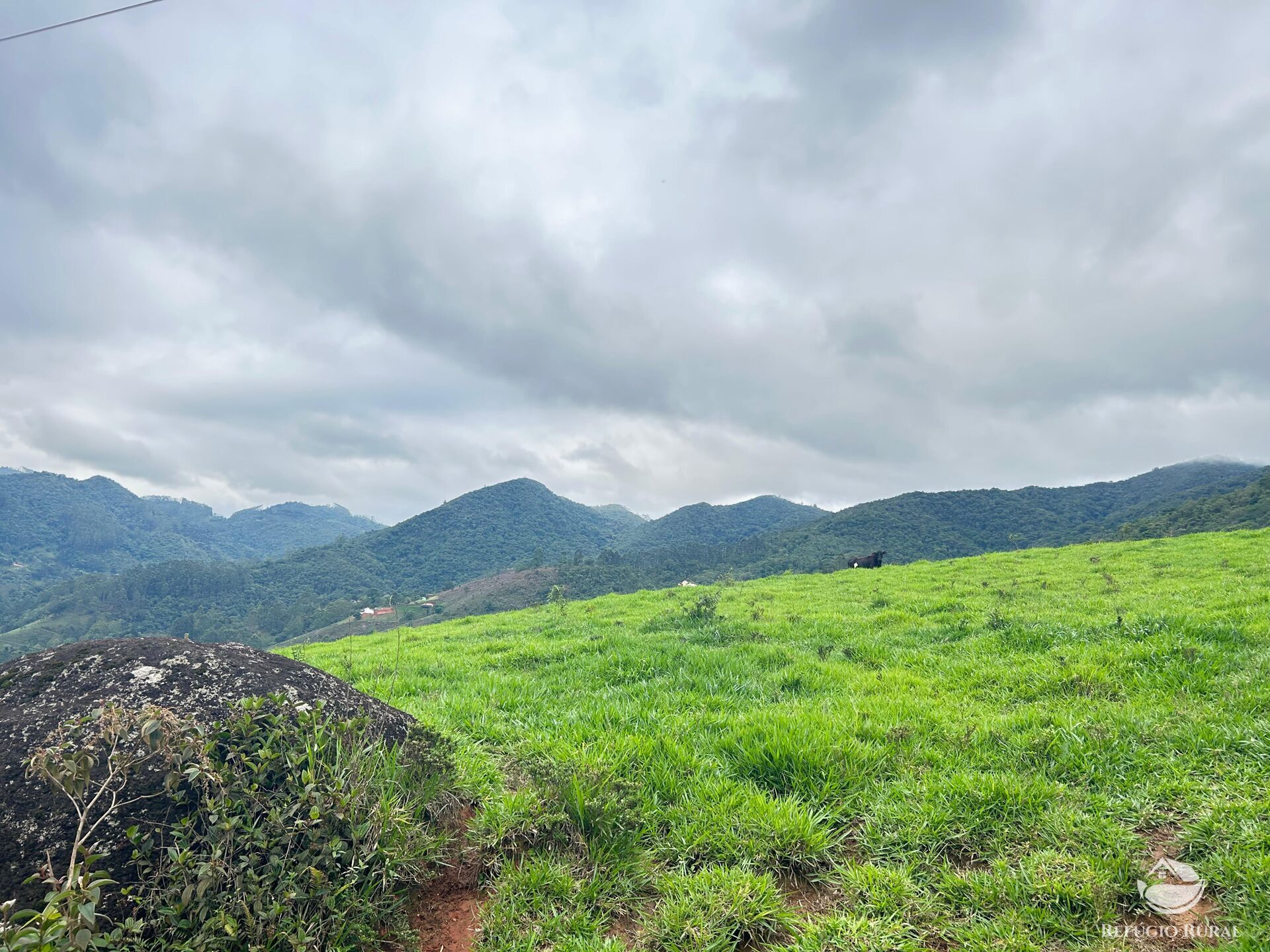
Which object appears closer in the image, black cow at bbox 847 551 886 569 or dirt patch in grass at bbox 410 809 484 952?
dirt patch in grass at bbox 410 809 484 952

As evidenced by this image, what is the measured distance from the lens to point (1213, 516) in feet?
170

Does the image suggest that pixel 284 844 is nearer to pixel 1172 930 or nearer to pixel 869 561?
pixel 1172 930

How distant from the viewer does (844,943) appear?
3.42m

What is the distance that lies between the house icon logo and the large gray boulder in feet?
17.9

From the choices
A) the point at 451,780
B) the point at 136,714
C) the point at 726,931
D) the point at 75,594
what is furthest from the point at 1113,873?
the point at 75,594

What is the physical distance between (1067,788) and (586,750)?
404 centimetres

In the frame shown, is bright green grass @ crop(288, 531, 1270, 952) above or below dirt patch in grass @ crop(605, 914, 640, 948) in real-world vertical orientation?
above

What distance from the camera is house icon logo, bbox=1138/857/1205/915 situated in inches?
137

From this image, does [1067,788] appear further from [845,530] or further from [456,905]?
[845,530]

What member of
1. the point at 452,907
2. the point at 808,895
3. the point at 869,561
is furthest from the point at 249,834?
the point at 869,561

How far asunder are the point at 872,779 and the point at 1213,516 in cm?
6796

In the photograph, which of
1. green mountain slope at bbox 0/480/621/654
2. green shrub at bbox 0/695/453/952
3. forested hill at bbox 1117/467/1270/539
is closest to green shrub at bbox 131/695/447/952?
green shrub at bbox 0/695/453/952

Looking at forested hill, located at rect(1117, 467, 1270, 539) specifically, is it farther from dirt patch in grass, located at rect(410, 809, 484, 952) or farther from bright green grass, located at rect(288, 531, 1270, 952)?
dirt patch in grass, located at rect(410, 809, 484, 952)

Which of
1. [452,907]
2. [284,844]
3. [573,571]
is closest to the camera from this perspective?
[284,844]
